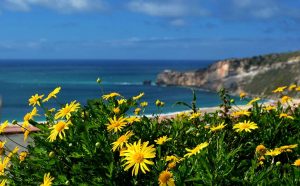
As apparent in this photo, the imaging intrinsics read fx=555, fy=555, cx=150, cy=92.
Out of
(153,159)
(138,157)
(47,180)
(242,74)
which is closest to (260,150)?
(153,159)

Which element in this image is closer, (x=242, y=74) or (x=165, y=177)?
(x=165, y=177)

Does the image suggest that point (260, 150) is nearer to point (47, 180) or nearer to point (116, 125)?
point (116, 125)

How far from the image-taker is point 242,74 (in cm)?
13775

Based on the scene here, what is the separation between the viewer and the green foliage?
3.15 meters

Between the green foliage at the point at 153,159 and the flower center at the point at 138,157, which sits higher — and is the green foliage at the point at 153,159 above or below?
below

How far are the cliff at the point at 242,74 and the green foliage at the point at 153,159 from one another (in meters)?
126

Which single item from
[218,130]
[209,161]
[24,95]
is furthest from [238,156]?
[24,95]

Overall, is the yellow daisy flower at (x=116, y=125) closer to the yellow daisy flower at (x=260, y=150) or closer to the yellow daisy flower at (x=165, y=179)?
the yellow daisy flower at (x=165, y=179)

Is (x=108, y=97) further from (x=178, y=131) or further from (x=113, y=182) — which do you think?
(x=113, y=182)

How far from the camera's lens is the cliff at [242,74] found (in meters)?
131

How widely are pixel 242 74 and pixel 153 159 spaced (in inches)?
5359

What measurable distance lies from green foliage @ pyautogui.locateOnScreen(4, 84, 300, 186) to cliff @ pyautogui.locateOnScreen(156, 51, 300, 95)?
125924mm

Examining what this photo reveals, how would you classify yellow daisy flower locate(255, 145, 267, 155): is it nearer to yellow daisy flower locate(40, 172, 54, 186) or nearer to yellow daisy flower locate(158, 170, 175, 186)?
yellow daisy flower locate(158, 170, 175, 186)

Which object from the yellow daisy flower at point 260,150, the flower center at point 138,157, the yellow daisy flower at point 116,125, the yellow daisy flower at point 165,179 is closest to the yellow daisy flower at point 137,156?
the flower center at point 138,157
